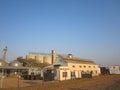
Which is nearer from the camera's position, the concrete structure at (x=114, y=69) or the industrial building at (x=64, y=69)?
the industrial building at (x=64, y=69)

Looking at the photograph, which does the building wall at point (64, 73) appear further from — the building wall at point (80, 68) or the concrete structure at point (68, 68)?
the building wall at point (80, 68)

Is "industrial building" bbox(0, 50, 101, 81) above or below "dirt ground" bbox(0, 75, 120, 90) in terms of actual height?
above

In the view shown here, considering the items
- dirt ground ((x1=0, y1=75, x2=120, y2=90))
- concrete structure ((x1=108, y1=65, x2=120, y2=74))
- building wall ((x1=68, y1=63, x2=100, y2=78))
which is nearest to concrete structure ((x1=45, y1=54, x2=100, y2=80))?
building wall ((x1=68, y1=63, x2=100, y2=78))

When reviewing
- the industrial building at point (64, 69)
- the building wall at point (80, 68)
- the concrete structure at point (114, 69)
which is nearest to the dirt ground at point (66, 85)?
the industrial building at point (64, 69)

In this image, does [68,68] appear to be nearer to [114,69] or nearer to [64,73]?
[64,73]

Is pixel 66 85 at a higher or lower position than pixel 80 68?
lower

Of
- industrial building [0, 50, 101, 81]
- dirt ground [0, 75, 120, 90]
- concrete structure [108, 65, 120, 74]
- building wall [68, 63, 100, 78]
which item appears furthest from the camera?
concrete structure [108, 65, 120, 74]

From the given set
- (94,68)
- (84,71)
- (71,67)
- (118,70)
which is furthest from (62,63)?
(118,70)

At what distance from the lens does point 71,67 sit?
147 ft

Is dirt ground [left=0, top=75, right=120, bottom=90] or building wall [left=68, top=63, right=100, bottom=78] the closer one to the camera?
dirt ground [left=0, top=75, right=120, bottom=90]

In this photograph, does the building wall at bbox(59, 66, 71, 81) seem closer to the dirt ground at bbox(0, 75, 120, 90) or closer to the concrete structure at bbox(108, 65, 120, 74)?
the dirt ground at bbox(0, 75, 120, 90)

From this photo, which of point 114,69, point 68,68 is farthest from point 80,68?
point 114,69

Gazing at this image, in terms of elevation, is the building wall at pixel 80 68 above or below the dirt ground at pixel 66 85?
above

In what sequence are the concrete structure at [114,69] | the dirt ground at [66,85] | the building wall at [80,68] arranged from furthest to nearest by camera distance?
the concrete structure at [114,69] → the building wall at [80,68] → the dirt ground at [66,85]
